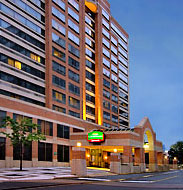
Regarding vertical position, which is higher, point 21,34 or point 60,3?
point 60,3

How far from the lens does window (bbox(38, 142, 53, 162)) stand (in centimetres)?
6003

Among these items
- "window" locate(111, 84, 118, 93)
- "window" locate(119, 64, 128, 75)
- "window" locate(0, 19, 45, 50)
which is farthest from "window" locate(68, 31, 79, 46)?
"window" locate(119, 64, 128, 75)

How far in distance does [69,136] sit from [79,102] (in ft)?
42.0

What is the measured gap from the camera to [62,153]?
67750mm

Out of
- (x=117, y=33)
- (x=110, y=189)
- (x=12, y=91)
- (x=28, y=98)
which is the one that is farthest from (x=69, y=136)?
(x=117, y=33)

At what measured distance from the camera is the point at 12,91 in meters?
60.1

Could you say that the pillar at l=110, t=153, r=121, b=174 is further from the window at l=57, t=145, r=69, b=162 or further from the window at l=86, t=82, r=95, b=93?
the window at l=86, t=82, r=95, b=93

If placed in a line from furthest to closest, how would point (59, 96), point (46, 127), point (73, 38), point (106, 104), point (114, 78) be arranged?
point (114, 78), point (106, 104), point (73, 38), point (59, 96), point (46, 127)

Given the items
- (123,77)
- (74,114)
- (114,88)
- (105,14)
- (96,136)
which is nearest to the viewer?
(96,136)

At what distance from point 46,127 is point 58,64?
16540mm

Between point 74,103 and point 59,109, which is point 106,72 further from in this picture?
point 59,109

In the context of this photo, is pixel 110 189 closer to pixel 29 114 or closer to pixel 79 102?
pixel 29 114

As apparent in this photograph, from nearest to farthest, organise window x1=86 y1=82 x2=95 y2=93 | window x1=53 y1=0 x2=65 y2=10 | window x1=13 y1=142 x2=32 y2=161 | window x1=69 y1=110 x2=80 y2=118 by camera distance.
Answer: window x1=13 y1=142 x2=32 y2=161 → window x1=53 y1=0 x2=65 y2=10 → window x1=69 y1=110 x2=80 y2=118 → window x1=86 y1=82 x2=95 y2=93

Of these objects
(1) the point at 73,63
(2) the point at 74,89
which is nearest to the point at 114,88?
(1) the point at 73,63
